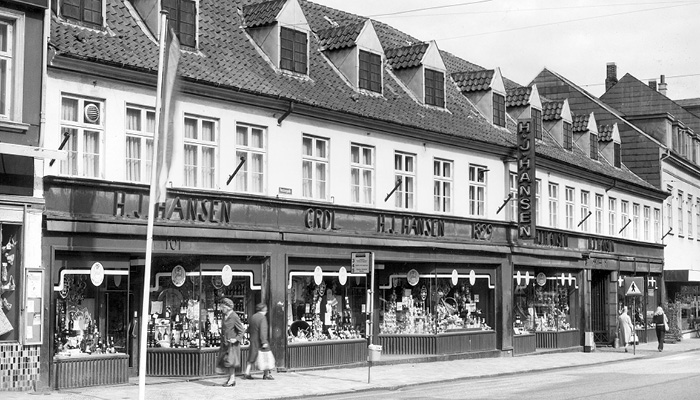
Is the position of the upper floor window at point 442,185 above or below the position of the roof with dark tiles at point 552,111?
below

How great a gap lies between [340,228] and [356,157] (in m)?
2.25

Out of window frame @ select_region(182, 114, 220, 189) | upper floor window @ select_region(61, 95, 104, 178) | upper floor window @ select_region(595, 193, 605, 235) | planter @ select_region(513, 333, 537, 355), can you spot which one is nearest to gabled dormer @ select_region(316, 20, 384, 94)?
window frame @ select_region(182, 114, 220, 189)

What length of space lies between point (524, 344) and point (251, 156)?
1478 centimetres

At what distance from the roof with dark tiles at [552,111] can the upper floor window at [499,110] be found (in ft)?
19.8

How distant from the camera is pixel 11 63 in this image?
19531 mm

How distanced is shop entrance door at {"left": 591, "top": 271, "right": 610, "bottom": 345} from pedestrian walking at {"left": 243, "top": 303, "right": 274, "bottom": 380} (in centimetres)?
2267

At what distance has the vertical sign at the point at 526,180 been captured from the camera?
3428cm

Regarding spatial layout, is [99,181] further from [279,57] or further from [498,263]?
[498,263]

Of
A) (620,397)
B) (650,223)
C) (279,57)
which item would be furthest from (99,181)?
(650,223)

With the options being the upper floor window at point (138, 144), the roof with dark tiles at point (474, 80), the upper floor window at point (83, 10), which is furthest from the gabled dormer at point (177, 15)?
the roof with dark tiles at point (474, 80)

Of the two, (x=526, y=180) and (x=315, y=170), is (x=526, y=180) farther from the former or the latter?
(x=315, y=170)

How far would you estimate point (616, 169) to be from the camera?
46969mm

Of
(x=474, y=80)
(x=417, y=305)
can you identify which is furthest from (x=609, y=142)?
(x=417, y=305)

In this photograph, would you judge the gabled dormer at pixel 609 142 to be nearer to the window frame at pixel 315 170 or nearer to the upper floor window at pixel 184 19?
the window frame at pixel 315 170
